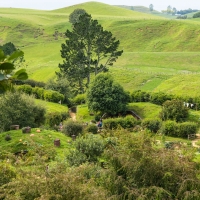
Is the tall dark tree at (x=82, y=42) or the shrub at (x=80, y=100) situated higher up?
the tall dark tree at (x=82, y=42)

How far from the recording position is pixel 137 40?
93188mm

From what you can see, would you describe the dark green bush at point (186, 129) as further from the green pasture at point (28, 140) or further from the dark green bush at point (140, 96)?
the green pasture at point (28, 140)

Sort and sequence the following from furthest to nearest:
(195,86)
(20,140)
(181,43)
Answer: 1. (181,43)
2. (195,86)
3. (20,140)

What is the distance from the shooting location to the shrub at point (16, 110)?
102 feet

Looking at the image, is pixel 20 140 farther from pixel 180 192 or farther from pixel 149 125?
pixel 180 192

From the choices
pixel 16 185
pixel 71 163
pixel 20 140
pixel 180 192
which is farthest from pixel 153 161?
pixel 20 140

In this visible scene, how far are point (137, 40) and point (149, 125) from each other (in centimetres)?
6128

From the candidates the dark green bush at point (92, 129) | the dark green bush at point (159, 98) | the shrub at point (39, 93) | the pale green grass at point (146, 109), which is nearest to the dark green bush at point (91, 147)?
the dark green bush at point (92, 129)

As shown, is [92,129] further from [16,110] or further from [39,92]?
[39,92]

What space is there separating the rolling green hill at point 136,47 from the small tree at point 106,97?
1092cm

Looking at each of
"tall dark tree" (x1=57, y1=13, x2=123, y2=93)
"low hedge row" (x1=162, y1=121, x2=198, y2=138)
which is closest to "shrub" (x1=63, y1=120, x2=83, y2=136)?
"low hedge row" (x1=162, y1=121, x2=198, y2=138)

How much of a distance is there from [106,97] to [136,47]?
2035 inches

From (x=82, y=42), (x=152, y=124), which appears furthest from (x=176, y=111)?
(x=82, y=42)

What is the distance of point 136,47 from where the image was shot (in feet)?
293
